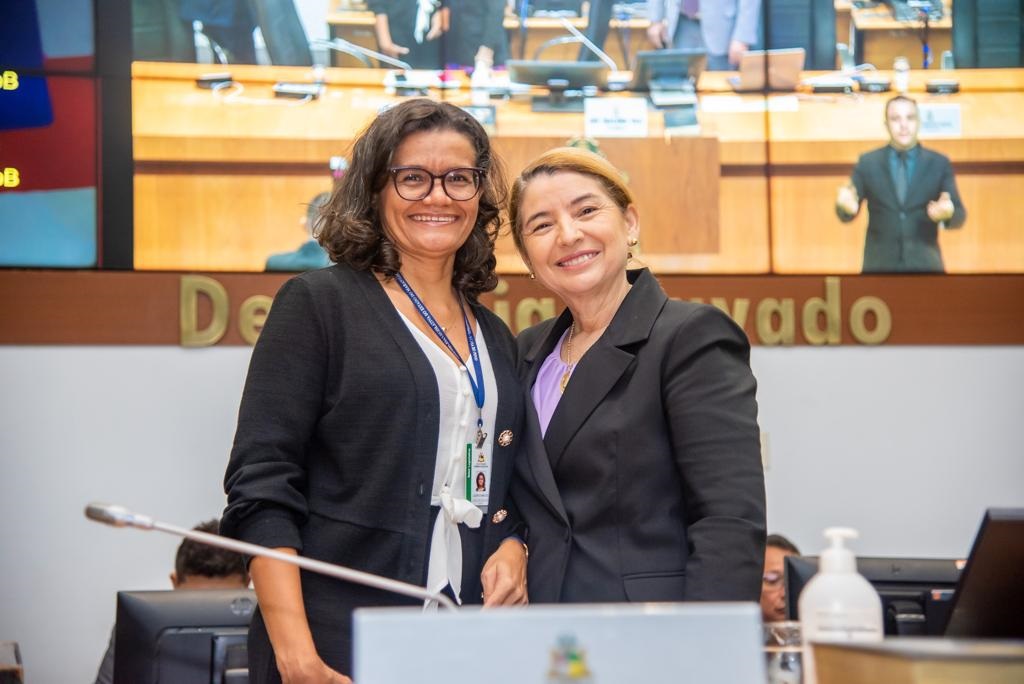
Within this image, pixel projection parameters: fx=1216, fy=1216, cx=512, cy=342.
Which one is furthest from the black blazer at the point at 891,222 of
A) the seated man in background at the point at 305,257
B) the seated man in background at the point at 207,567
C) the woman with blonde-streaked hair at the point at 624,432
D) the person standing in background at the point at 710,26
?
the woman with blonde-streaked hair at the point at 624,432

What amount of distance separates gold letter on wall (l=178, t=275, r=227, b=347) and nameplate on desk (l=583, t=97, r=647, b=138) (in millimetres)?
1609

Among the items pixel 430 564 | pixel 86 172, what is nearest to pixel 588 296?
pixel 430 564

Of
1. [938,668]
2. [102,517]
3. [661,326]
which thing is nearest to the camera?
[938,668]

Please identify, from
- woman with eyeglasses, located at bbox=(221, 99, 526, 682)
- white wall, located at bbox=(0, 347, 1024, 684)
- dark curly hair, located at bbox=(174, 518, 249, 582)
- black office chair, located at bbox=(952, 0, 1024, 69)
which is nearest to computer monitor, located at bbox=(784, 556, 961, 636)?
woman with eyeglasses, located at bbox=(221, 99, 526, 682)

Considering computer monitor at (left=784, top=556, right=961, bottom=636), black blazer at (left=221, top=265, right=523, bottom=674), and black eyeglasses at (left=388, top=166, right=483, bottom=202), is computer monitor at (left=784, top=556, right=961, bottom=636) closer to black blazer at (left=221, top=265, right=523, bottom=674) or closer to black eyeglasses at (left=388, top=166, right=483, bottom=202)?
black blazer at (left=221, top=265, right=523, bottom=674)

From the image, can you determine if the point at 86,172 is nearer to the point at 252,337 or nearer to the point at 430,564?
the point at 252,337

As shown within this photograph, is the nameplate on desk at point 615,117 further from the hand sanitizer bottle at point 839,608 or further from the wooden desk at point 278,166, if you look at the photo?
the hand sanitizer bottle at point 839,608

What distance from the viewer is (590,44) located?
4988 mm

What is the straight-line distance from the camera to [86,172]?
4.68 meters

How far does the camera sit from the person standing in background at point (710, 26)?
16.4ft

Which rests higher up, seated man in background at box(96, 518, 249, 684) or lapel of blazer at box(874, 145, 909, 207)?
lapel of blazer at box(874, 145, 909, 207)

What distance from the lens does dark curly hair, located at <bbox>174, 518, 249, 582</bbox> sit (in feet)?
12.0

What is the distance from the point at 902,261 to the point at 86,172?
3.29 m

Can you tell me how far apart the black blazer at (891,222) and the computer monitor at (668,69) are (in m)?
0.78
